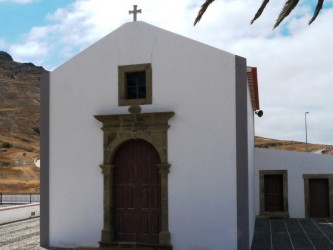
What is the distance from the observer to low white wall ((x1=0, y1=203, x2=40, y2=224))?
15.1 meters

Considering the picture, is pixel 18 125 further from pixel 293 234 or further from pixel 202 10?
pixel 202 10

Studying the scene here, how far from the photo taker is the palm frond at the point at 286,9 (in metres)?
8.63

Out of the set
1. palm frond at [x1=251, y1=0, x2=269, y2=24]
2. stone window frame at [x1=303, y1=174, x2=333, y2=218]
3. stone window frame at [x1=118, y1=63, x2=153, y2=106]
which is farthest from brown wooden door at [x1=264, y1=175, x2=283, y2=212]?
palm frond at [x1=251, y1=0, x2=269, y2=24]

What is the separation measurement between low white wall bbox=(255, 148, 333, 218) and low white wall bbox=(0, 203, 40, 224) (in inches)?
350

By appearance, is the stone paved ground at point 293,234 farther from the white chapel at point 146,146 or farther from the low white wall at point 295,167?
the white chapel at point 146,146

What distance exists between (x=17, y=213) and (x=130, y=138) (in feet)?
26.0

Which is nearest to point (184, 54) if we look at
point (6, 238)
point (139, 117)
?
point (139, 117)

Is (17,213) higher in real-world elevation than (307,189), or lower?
lower

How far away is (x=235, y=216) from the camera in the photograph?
31.5 feet

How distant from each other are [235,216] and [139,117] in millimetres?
3234

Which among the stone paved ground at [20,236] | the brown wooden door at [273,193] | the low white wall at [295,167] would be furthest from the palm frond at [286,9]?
the brown wooden door at [273,193]

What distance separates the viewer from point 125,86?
10664 mm

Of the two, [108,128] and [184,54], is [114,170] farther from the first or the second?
[184,54]

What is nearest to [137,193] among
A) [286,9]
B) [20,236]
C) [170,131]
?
[170,131]
